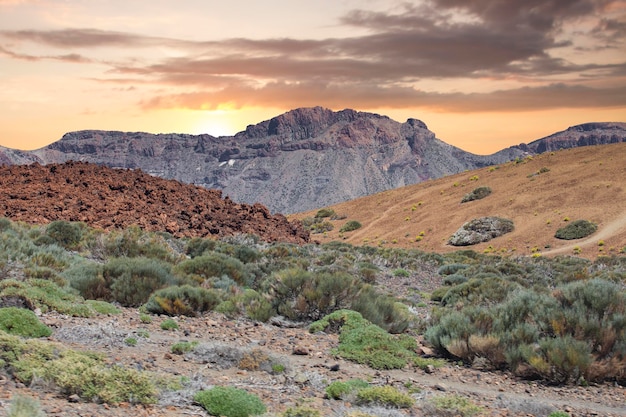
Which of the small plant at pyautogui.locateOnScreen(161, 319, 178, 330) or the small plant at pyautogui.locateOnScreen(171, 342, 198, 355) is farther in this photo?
the small plant at pyautogui.locateOnScreen(161, 319, 178, 330)

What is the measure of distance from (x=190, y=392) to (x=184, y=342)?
101 inches

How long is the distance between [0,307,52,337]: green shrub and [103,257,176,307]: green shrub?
3.83 metres

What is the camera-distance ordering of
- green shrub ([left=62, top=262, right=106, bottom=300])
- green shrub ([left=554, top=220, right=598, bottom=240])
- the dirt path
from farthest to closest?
green shrub ([left=554, top=220, right=598, bottom=240]) < the dirt path < green shrub ([left=62, top=262, right=106, bottom=300])

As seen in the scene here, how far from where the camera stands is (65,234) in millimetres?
22547

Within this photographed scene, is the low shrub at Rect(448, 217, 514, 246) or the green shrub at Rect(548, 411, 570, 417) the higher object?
the green shrub at Rect(548, 411, 570, 417)

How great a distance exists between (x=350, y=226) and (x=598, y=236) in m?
24.1

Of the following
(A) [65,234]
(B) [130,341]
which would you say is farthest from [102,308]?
(A) [65,234]

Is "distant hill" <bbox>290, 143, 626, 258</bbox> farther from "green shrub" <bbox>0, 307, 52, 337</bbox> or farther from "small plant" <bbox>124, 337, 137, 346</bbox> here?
"green shrub" <bbox>0, 307, 52, 337</bbox>

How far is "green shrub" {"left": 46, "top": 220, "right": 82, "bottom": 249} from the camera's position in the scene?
2193 centimetres

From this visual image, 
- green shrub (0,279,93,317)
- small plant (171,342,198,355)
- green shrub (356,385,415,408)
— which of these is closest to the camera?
green shrub (356,385,415,408)

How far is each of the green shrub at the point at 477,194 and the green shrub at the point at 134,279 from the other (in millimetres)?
47566

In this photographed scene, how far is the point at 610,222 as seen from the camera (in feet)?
145

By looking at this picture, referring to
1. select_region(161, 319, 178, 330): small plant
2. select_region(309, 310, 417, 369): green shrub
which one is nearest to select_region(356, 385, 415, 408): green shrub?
select_region(309, 310, 417, 369): green shrub

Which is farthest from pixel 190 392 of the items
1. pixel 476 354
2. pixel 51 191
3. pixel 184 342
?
pixel 51 191
